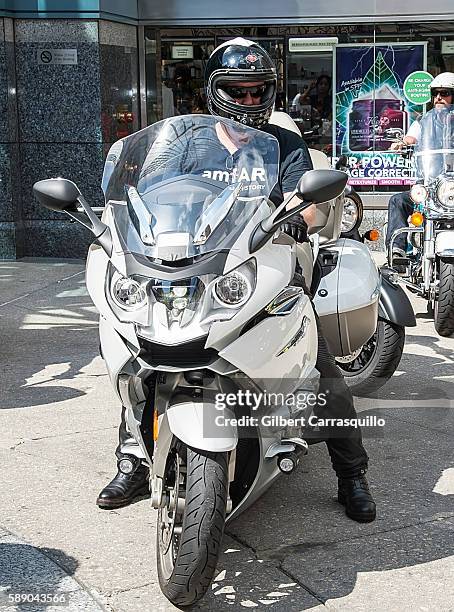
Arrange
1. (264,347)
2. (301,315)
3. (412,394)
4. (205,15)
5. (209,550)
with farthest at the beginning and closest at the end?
1. (205,15)
2. (412,394)
3. (301,315)
4. (264,347)
5. (209,550)

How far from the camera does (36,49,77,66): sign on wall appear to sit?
10766mm

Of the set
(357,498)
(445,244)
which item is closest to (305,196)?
(357,498)

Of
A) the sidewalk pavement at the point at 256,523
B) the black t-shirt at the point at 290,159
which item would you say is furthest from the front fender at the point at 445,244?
the black t-shirt at the point at 290,159

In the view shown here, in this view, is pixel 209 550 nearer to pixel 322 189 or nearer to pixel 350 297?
pixel 322 189

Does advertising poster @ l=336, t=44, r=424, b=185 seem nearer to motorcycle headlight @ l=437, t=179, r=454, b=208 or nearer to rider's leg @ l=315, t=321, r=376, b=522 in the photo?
motorcycle headlight @ l=437, t=179, r=454, b=208

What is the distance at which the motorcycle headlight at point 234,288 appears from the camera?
319 cm

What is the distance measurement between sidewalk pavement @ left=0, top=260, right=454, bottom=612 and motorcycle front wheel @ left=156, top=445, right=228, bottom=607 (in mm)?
208

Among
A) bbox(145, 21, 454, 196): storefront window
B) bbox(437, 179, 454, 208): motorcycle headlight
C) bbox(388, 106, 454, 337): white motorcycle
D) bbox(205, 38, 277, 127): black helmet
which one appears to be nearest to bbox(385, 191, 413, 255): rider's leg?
bbox(388, 106, 454, 337): white motorcycle

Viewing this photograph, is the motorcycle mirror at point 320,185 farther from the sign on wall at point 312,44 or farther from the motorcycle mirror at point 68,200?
the sign on wall at point 312,44

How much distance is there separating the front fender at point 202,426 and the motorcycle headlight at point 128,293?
13.3 inches

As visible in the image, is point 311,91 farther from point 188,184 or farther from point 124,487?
point 188,184

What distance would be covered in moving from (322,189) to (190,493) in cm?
104

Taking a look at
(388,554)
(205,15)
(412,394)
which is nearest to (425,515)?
(388,554)

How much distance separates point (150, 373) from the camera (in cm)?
331
